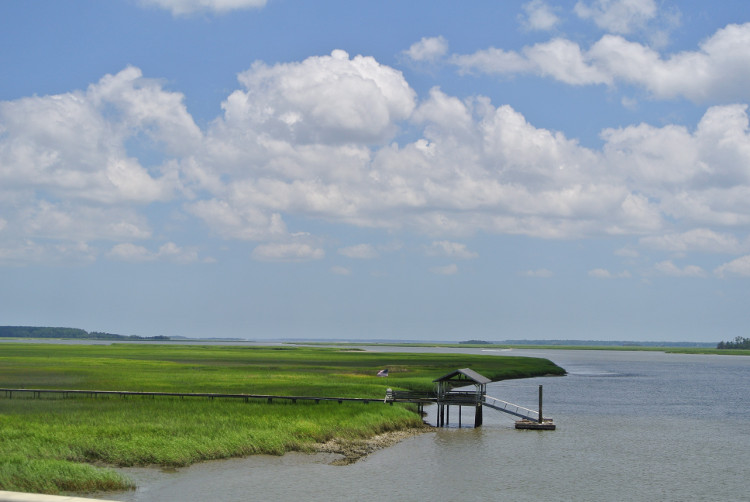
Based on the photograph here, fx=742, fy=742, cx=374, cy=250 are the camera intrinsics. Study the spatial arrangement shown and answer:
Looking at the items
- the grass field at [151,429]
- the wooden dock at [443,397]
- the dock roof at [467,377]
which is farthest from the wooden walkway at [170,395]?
the dock roof at [467,377]

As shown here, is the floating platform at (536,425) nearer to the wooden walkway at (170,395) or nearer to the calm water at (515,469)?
the calm water at (515,469)

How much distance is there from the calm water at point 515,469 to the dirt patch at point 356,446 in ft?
2.47

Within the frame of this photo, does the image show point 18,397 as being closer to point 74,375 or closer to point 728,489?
point 74,375

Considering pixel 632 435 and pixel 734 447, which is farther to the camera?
pixel 632 435

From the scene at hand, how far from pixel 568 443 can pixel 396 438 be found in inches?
447

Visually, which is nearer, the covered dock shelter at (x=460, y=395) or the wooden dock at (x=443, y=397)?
the wooden dock at (x=443, y=397)

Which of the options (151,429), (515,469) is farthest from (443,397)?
(151,429)

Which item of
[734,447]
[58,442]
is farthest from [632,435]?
[58,442]

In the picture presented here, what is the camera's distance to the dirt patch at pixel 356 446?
4110 cm

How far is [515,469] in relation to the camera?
40.1 meters

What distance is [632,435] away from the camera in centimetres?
5325

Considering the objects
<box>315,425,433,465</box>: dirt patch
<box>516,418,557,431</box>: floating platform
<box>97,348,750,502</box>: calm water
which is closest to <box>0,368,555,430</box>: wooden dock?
<box>516,418,557,431</box>: floating platform

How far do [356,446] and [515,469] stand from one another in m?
9.51

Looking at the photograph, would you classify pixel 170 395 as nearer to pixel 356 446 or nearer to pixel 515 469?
pixel 356 446
